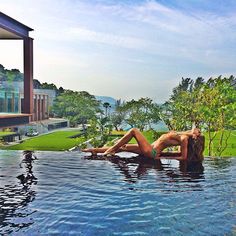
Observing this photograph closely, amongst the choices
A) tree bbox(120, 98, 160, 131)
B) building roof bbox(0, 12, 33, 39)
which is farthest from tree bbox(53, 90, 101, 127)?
Answer: building roof bbox(0, 12, 33, 39)

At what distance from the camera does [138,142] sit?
6574mm

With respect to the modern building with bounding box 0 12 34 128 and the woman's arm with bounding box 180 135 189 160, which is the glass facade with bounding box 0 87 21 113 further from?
the woman's arm with bounding box 180 135 189 160

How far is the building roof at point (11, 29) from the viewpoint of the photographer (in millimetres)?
11062

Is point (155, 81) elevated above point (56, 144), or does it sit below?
above

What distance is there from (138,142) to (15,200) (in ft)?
9.90

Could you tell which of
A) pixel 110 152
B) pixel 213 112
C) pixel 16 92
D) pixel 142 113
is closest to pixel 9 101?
pixel 16 92

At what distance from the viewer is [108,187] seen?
4.51 m

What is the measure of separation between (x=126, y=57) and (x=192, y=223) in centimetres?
1787

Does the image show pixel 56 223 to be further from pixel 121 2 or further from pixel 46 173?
pixel 121 2

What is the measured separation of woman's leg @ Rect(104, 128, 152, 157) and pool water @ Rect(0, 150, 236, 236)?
0.33 m

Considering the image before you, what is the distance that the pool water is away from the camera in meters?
3.13

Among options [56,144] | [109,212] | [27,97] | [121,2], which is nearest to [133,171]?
[109,212]

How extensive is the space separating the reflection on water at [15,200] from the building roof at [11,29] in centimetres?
670

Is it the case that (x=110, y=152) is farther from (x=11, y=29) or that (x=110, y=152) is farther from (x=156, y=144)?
(x=11, y=29)
